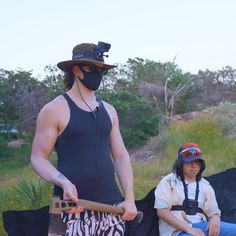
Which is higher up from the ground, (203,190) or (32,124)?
(32,124)

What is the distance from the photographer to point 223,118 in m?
13.6

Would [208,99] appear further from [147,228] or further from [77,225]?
[77,225]

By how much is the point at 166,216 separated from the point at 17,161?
13.4 metres

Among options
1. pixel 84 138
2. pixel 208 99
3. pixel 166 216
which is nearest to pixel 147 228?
pixel 166 216

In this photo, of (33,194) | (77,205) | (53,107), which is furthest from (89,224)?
(33,194)

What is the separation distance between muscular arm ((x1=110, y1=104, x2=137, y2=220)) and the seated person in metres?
1.31

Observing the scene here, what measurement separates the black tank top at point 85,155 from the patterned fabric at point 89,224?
0.27ft

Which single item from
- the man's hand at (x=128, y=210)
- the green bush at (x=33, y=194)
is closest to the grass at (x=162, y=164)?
the green bush at (x=33, y=194)

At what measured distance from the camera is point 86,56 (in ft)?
9.71

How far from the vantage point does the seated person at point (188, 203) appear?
430cm

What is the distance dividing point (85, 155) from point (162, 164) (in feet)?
27.8

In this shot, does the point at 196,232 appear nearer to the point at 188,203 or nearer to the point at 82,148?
the point at 188,203

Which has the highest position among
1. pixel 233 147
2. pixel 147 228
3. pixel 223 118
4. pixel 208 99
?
pixel 208 99

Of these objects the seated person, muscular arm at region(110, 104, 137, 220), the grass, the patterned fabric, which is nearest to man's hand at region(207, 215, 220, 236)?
the seated person
